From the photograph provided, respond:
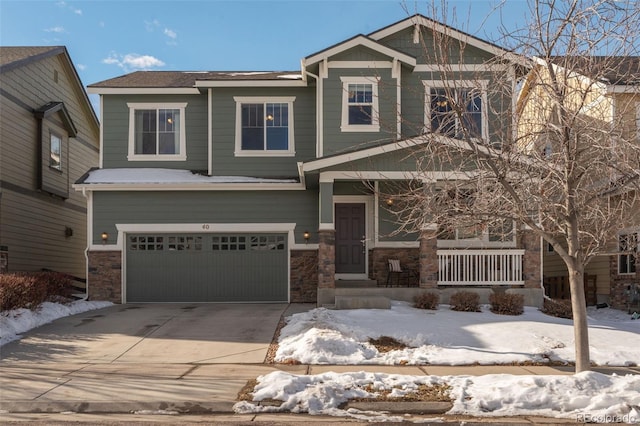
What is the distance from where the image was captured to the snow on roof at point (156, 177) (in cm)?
1744

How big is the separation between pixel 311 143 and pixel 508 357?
379 inches

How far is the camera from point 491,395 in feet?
24.9

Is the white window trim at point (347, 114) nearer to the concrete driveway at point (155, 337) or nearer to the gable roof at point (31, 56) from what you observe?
the concrete driveway at point (155, 337)

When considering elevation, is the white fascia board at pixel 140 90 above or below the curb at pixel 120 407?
above

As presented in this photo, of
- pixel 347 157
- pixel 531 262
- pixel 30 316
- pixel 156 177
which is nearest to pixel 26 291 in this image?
pixel 30 316

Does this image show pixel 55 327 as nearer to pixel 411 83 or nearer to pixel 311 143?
pixel 311 143

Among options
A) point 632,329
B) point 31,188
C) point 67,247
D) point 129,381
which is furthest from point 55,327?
point 632,329

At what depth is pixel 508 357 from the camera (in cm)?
1056

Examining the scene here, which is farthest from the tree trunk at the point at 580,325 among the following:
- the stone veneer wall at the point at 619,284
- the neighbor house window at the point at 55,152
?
the neighbor house window at the point at 55,152

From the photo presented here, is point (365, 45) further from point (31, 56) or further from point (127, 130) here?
point (31, 56)

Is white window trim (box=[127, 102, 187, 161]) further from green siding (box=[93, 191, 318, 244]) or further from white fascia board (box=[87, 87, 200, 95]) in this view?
green siding (box=[93, 191, 318, 244])

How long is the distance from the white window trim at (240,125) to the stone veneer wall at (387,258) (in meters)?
4.14

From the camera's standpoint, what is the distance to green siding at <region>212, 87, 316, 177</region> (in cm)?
1795

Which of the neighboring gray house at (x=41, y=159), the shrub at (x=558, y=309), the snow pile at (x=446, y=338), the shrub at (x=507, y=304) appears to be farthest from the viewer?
the neighboring gray house at (x=41, y=159)
